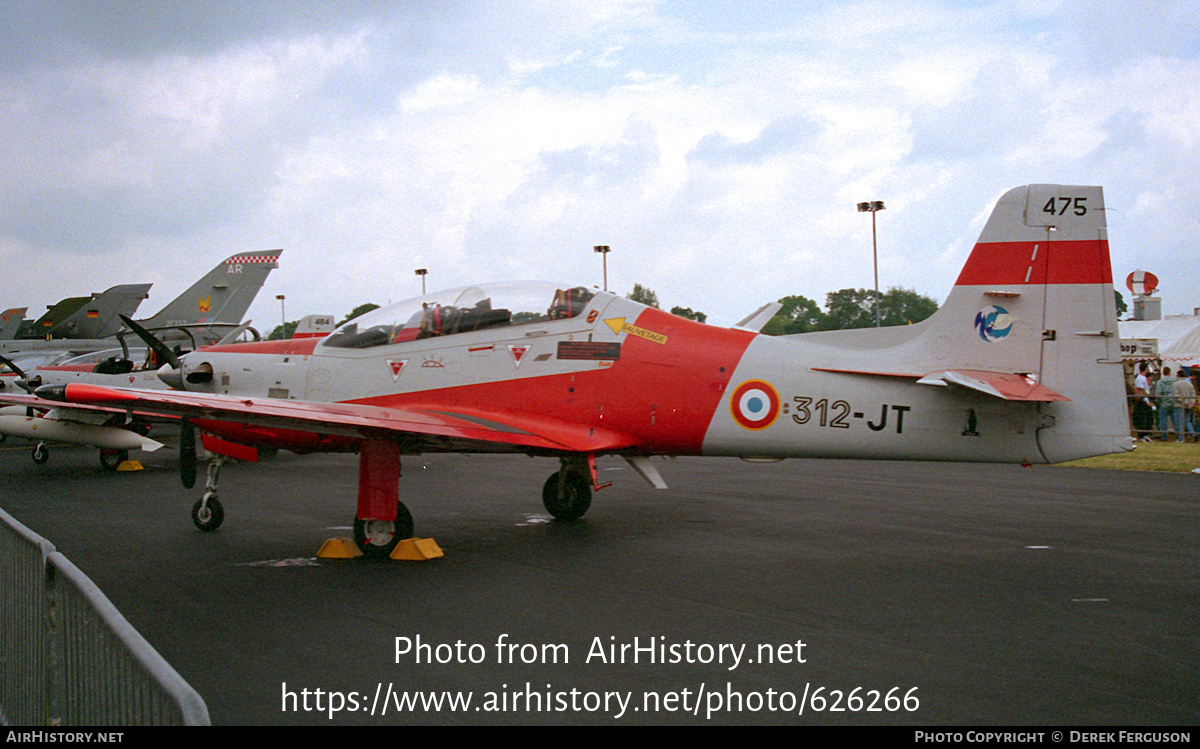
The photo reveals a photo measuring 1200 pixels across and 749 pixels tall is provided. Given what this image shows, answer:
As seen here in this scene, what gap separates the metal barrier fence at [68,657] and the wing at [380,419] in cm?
286

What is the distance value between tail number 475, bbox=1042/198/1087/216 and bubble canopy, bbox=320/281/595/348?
4.60 m

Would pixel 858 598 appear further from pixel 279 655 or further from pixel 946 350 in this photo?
pixel 279 655

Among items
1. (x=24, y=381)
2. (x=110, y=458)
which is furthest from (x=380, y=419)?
(x=24, y=381)

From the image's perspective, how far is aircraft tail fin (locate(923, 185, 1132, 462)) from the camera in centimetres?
790

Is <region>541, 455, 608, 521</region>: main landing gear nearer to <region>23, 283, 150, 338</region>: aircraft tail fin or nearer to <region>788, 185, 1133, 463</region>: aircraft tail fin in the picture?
<region>788, 185, 1133, 463</region>: aircraft tail fin

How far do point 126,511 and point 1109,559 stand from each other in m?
11.4

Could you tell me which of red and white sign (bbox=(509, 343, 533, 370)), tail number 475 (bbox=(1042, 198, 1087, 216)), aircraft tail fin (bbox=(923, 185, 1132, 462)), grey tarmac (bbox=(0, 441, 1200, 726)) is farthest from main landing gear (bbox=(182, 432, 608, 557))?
tail number 475 (bbox=(1042, 198, 1087, 216))

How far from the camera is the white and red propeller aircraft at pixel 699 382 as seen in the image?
7910mm

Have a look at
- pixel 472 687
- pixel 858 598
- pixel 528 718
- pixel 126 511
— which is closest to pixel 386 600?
pixel 472 687

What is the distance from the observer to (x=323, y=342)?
951 centimetres

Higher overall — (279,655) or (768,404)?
(768,404)

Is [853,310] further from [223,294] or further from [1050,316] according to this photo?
[1050,316]

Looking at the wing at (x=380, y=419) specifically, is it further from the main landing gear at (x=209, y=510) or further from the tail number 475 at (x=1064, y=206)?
the tail number 475 at (x=1064, y=206)

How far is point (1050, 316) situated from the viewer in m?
8.12
